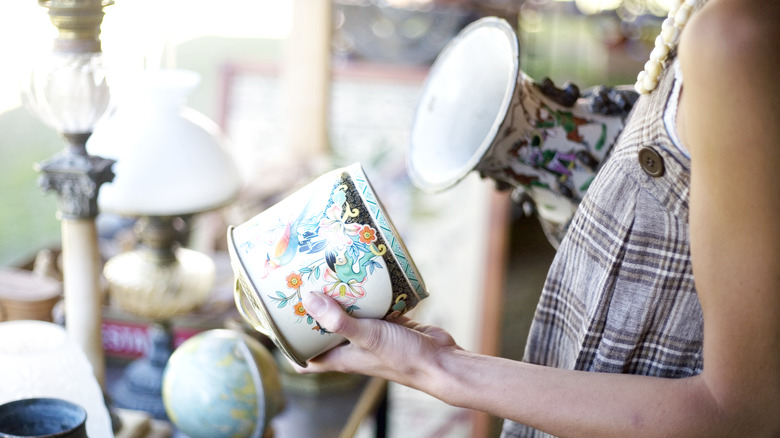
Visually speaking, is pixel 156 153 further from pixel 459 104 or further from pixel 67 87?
pixel 459 104

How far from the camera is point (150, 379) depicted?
1423mm

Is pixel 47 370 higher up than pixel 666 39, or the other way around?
pixel 666 39

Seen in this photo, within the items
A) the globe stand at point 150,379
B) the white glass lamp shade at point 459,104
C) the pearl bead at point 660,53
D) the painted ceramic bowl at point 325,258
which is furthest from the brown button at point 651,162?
the globe stand at point 150,379

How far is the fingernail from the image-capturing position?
870mm

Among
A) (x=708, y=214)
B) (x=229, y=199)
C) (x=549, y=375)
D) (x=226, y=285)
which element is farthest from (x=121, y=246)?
(x=708, y=214)

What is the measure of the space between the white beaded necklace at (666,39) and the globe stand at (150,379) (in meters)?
0.95

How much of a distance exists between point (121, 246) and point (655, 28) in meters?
4.61

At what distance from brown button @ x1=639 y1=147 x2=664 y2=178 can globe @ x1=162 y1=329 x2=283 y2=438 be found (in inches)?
24.4

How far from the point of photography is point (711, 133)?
0.65 m

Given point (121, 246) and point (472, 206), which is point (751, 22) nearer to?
point (121, 246)

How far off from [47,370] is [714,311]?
75cm

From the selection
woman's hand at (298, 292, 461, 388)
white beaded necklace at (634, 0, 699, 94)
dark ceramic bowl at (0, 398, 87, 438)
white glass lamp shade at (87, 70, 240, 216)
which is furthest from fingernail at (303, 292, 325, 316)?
white glass lamp shade at (87, 70, 240, 216)

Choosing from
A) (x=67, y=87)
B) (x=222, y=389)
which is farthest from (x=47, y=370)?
(x=67, y=87)

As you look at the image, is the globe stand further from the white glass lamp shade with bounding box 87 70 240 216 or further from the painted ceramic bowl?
the painted ceramic bowl
